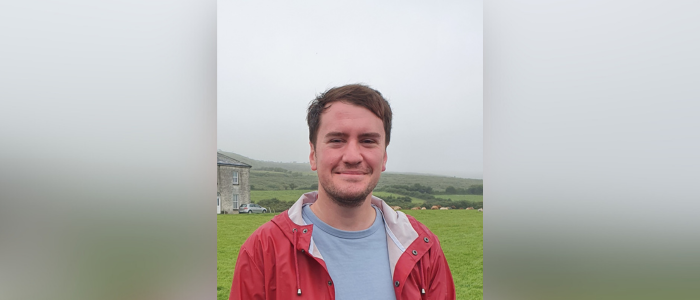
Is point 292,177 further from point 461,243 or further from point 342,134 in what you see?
point 461,243

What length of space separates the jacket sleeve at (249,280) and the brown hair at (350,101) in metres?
0.55

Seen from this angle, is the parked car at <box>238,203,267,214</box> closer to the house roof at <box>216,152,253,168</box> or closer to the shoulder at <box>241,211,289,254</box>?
the house roof at <box>216,152,253,168</box>

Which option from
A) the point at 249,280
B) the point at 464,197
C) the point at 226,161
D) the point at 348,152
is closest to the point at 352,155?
the point at 348,152

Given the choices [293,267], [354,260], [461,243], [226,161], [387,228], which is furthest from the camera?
[461,243]

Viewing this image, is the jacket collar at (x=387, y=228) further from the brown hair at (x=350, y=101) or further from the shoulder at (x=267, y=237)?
the brown hair at (x=350, y=101)

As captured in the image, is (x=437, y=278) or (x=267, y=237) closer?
(x=267, y=237)

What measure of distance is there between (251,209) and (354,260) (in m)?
1.20

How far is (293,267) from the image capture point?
4.59ft

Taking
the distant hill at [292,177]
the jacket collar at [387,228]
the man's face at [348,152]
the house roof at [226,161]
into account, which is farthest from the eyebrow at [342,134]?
the house roof at [226,161]

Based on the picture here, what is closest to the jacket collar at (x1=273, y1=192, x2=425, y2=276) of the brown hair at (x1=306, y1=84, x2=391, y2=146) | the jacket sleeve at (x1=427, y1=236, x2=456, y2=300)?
the jacket sleeve at (x1=427, y1=236, x2=456, y2=300)

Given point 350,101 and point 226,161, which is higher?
point 350,101

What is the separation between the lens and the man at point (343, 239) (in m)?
1.40
